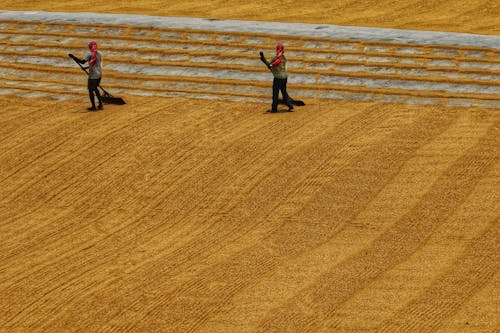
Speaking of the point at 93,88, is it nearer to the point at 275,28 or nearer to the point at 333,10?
the point at 275,28

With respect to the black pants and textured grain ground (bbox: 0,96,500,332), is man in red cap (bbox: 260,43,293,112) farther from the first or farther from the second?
the black pants

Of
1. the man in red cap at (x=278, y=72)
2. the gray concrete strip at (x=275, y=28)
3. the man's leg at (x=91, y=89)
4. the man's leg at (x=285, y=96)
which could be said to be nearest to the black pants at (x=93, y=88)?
the man's leg at (x=91, y=89)

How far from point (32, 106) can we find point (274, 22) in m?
7.24

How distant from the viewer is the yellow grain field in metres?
15.4

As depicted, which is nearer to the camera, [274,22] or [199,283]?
[199,283]

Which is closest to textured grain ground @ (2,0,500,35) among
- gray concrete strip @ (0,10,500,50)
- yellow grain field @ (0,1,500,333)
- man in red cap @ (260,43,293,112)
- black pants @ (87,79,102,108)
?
gray concrete strip @ (0,10,500,50)

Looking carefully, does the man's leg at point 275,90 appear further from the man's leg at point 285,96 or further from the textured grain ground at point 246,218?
the textured grain ground at point 246,218

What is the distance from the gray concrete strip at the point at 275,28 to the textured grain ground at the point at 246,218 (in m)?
3.58

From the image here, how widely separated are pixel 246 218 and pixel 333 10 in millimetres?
13877

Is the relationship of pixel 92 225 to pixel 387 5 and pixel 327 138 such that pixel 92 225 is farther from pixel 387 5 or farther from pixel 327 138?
pixel 387 5

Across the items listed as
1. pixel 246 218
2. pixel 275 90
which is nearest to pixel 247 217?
pixel 246 218

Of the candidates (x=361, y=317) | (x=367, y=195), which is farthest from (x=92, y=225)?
(x=361, y=317)

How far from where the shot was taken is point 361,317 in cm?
1499

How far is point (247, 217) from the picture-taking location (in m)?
19.1
